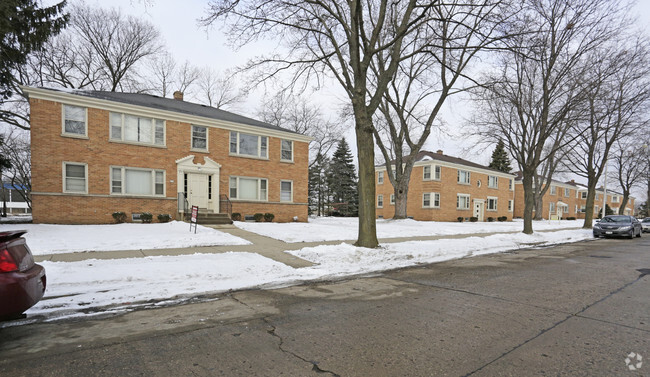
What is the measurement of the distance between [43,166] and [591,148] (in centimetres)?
3406

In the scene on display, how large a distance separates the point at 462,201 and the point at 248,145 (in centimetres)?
2574

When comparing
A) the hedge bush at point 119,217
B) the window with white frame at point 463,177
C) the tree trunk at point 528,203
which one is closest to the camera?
the hedge bush at point 119,217

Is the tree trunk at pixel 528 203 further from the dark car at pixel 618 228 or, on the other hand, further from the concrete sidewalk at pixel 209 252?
the concrete sidewalk at pixel 209 252

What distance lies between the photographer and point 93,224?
16031 millimetres

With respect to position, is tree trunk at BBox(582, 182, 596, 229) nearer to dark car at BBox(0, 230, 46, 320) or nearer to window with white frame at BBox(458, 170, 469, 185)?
window with white frame at BBox(458, 170, 469, 185)

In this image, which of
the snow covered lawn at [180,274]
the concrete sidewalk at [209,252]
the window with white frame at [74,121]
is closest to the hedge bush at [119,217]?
the window with white frame at [74,121]

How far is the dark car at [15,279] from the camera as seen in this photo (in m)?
3.18

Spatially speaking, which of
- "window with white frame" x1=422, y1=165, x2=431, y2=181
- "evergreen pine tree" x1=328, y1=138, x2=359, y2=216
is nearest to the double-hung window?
"window with white frame" x1=422, y1=165, x2=431, y2=181

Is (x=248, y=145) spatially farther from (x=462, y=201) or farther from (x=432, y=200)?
(x=462, y=201)

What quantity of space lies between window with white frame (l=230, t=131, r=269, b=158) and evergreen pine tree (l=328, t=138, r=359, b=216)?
2388 centimetres

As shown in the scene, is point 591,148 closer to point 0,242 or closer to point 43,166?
point 0,242

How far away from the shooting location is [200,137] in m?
19.2

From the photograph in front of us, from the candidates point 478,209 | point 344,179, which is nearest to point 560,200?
point 478,209

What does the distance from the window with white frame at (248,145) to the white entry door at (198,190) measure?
8.44ft
